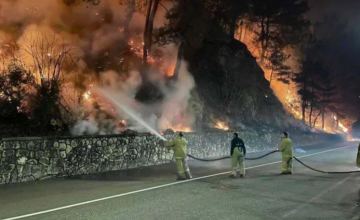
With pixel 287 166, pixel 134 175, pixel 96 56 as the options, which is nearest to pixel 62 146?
pixel 134 175

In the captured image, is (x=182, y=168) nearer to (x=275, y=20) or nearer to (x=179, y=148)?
(x=179, y=148)

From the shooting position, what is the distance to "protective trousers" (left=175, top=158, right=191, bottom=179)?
39.7 feet

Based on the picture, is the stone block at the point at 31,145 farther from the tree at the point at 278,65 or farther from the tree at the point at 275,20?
the tree at the point at 278,65

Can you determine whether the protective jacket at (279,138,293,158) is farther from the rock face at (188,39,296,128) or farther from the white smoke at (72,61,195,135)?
the rock face at (188,39,296,128)

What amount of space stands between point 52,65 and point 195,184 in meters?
10.1

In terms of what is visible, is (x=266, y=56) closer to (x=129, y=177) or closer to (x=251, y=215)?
(x=129, y=177)

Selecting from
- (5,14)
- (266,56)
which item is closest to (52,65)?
(5,14)

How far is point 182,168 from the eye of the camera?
12164mm

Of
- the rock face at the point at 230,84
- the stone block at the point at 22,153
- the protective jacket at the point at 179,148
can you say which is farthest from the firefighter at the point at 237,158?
the rock face at the point at 230,84

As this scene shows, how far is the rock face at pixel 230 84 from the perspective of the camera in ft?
95.2

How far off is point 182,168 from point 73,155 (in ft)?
13.0

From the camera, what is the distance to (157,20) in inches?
1030

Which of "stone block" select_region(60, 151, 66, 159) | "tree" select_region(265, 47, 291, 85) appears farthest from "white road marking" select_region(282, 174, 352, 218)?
"tree" select_region(265, 47, 291, 85)

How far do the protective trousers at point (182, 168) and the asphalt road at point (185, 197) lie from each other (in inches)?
13.6
